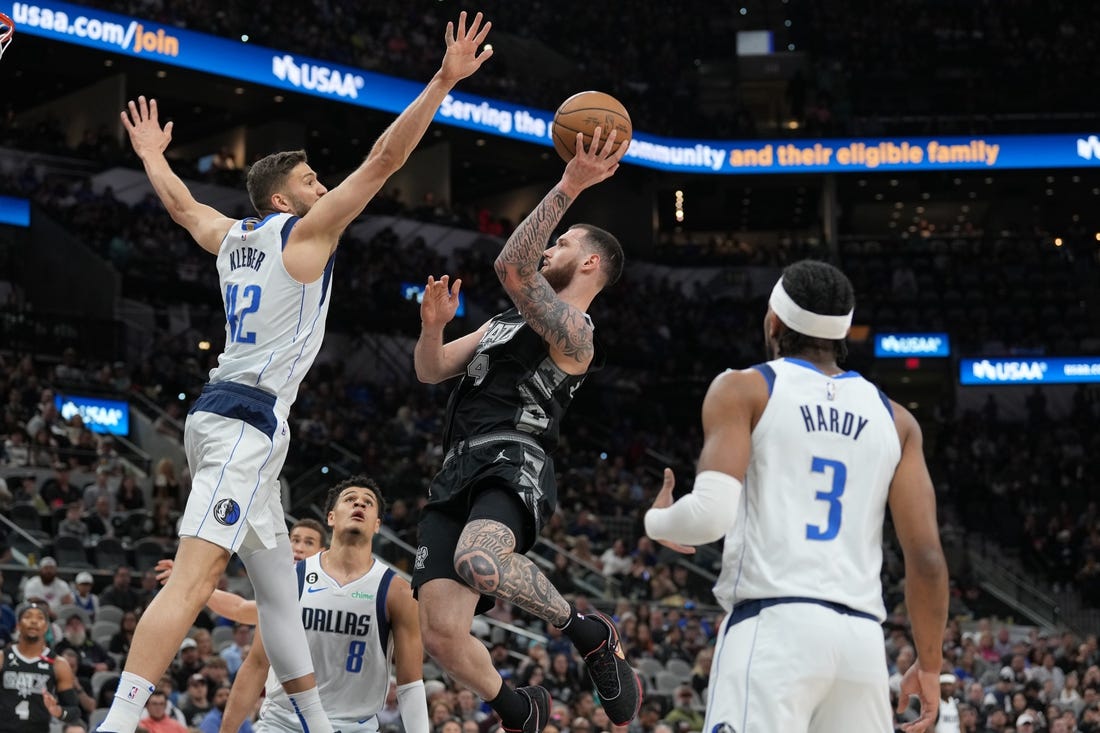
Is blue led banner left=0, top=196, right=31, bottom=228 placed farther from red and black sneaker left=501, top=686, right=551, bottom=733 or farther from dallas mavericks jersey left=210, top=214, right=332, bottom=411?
red and black sneaker left=501, top=686, right=551, bottom=733

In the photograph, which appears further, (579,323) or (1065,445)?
(1065,445)

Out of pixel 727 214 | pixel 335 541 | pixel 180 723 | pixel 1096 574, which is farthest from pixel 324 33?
pixel 335 541

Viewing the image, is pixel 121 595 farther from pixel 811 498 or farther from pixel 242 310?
pixel 811 498

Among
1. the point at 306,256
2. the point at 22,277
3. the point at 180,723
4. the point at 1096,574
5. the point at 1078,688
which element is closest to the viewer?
the point at 306,256

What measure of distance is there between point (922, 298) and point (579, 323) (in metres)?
29.5

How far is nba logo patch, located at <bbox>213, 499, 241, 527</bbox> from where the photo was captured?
5.57m

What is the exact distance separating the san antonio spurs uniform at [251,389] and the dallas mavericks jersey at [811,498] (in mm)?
2101

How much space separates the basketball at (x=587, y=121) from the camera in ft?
20.8

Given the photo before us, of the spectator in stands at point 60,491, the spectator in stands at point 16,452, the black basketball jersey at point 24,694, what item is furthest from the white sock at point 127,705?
the spectator in stands at point 16,452

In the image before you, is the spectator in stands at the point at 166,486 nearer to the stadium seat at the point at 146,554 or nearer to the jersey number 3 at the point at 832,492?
the stadium seat at the point at 146,554

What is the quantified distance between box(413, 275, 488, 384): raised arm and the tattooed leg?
0.87m

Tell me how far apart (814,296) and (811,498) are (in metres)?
0.65

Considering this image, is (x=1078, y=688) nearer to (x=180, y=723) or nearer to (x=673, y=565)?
(x=673, y=565)

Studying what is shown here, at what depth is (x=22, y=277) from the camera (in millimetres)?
27250
